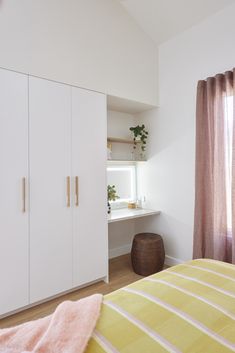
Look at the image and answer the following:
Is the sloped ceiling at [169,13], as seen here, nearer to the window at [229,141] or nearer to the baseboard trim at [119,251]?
the window at [229,141]

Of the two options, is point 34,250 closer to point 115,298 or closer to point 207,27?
point 115,298

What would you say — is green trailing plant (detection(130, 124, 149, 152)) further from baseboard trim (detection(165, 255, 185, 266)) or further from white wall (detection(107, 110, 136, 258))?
baseboard trim (detection(165, 255, 185, 266))

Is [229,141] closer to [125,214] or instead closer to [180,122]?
[180,122]

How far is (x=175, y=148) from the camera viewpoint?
3082mm

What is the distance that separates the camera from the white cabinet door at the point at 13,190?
6.53ft

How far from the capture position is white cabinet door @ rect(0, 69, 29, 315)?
1990 millimetres

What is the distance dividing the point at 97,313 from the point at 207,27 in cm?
310

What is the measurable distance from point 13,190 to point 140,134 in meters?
2.01

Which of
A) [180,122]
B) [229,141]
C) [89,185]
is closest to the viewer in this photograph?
[229,141]

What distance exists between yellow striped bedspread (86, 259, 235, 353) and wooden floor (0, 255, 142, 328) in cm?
128

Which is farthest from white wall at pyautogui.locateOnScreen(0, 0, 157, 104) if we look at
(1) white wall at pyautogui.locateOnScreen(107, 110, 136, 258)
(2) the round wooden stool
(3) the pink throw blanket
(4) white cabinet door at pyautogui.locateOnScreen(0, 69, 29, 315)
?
(3) the pink throw blanket

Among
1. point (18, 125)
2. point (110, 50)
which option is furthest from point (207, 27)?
point (18, 125)

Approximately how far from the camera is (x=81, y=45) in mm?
2459

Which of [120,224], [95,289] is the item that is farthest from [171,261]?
[95,289]
